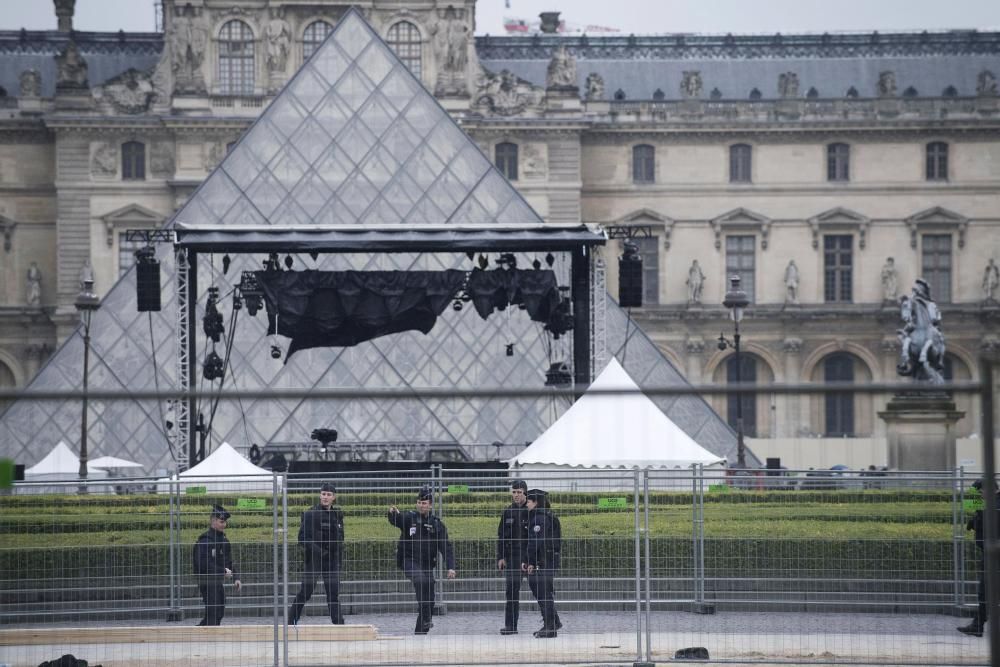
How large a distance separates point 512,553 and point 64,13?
50.8m

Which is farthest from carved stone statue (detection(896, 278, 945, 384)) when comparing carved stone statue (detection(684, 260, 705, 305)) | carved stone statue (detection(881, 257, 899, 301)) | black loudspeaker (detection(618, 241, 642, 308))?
carved stone statue (detection(881, 257, 899, 301))

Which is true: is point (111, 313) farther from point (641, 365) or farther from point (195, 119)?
point (195, 119)

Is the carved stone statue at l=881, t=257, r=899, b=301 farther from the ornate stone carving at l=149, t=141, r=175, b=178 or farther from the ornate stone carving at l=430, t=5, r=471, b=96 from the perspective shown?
the ornate stone carving at l=149, t=141, r=175, b=178

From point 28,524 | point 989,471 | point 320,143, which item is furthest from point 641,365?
point 989,471

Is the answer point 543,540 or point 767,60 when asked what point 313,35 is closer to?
point 767,60

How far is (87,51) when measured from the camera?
56844 mm

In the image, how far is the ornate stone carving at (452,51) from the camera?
51.6 metres

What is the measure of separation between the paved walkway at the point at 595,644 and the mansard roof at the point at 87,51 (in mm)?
45446

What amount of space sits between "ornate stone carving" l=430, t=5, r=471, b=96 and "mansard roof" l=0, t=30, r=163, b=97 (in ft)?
30.5

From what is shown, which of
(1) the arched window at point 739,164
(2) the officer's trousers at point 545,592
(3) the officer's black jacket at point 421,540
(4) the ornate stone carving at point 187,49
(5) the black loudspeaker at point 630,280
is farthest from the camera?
(1) the arched window at point 739,164

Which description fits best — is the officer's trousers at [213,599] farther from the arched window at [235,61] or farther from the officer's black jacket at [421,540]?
the arched window at [235,61]

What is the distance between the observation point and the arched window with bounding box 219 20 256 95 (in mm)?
51406

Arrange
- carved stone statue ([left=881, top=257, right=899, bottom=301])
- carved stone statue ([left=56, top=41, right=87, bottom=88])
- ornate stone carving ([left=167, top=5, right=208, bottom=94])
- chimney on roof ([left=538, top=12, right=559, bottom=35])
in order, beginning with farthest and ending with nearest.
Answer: chimney on roof ([left=538, top=12, right=559, bottom=35]), carved stone statue ([left=881, top=257, right=899, bottom=301]), carved stone statue ([left=56, top=41, right=87, bottom=88]), ornate stone carving ([left=167, top=5, right=208, bottom=94])

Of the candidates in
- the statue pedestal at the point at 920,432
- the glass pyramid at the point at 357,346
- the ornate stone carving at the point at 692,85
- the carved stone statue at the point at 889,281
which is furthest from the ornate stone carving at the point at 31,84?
the statue pedestal at the point at 920,432
